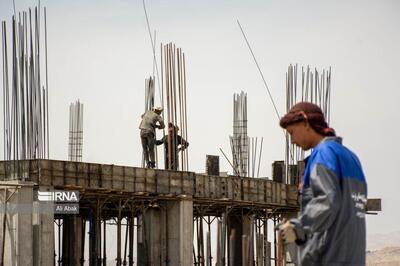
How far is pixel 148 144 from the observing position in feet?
93.4

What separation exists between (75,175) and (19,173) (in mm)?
1491

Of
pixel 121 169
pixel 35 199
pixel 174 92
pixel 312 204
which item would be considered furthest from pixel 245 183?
pixel 312 204

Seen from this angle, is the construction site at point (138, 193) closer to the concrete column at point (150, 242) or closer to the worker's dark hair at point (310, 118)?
the concrete column at point (150, 242)

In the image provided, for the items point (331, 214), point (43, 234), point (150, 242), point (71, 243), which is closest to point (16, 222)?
point (43, 234)

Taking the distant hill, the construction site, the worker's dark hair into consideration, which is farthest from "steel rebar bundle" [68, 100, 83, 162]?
the distant hill

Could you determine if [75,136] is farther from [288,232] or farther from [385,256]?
[385,256]

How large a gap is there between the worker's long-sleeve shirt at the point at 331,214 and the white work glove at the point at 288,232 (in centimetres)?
2

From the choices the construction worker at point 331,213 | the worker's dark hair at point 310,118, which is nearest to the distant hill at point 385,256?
the worker's dark hair at point 310,118

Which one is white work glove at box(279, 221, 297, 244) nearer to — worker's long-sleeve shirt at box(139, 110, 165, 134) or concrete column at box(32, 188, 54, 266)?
concrete column at box(32, 188, 54, 266)

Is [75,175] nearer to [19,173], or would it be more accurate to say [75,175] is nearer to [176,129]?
[19,173]

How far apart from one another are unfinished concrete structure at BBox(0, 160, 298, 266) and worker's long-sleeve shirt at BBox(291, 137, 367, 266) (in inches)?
749

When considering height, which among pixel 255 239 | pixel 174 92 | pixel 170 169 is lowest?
pixel 255 239

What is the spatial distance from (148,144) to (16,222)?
5.94 meters

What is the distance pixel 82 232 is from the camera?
32219mm
